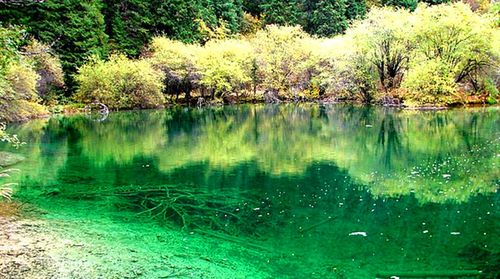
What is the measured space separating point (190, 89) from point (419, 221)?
51219mm

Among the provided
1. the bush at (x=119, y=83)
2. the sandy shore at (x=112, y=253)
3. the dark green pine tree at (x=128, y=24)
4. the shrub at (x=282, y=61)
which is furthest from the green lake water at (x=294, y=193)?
the dark green pine tree at (x=128, y=24)

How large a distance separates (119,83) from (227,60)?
574 inches

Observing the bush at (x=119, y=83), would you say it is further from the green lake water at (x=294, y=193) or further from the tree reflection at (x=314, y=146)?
the green lake water at (x=294, y=193)

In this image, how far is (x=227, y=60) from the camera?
57.9m

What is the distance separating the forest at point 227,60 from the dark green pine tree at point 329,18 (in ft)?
40.9

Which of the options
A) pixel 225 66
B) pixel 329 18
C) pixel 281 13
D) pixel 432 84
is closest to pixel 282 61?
pixel 225 66

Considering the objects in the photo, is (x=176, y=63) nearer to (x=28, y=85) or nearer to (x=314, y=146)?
(x=28, y=85)

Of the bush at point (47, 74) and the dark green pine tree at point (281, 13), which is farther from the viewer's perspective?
the dark green pine tree at point (281, 13)

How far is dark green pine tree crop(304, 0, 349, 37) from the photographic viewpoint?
245ft

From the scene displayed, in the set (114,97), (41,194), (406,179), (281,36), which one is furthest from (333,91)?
(41,194)

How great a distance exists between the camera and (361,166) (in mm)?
18969

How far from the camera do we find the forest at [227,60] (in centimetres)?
4362

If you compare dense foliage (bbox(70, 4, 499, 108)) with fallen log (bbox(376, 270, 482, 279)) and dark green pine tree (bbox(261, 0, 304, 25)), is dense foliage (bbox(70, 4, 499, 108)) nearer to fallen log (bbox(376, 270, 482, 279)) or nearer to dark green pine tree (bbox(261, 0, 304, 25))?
dark green pine tree (bbox(261, 0, 304, 25))

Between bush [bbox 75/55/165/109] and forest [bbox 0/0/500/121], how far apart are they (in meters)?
0.11
